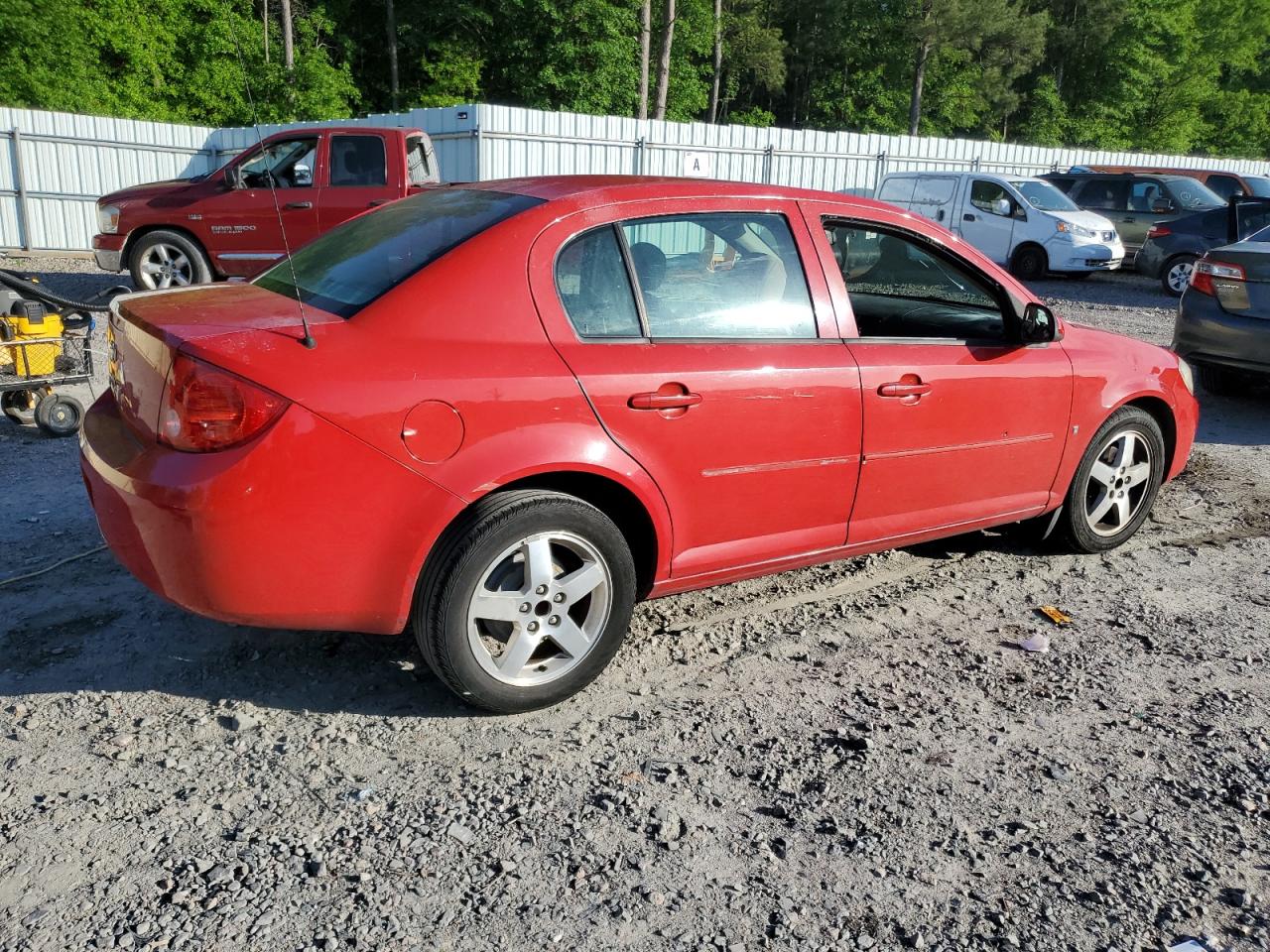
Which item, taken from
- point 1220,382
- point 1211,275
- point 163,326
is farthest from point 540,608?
point 1220,382

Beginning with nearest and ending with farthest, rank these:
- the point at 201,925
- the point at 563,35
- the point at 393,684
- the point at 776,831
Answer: the point at 201,925 < the point at 776,831 < the point at 393,684 < the point at 563,35

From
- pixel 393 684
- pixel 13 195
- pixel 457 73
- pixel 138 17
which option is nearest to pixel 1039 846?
pixel 393 684

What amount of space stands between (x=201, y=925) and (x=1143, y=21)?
6391cm

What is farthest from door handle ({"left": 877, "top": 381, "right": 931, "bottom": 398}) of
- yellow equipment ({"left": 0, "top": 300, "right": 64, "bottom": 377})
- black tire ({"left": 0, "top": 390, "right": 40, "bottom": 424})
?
black tire ({"left": 0, "top": 390, "right": 40, "bottom": 424})

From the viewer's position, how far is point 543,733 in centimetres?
327

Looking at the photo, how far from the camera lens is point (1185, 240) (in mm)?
15922

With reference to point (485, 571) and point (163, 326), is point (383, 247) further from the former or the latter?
point (485, 571)

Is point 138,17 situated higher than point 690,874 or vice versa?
point 138,17

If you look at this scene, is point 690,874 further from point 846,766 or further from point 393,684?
point 393,684

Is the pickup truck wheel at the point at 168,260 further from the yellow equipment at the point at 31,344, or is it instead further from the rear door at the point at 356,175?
the yellow equipment at the point at 31,344

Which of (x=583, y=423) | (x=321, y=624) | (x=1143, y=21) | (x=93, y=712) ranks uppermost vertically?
(x=1143, y=21)

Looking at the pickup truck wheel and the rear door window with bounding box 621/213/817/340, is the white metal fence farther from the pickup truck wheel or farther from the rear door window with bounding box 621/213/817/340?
the rear door window with bounding box 621/213/817/340

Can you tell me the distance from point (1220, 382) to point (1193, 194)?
11.5m

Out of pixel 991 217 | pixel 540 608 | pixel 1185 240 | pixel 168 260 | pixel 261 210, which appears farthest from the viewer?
pixel 991 217
